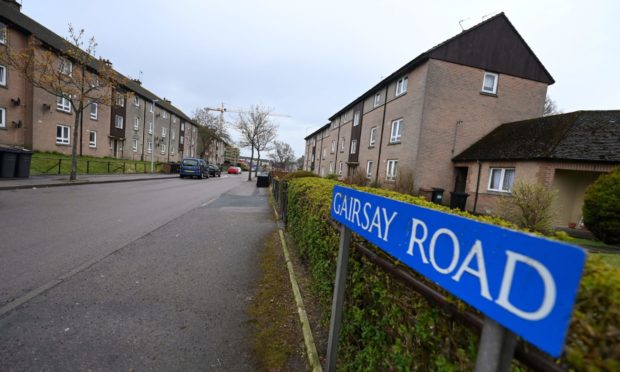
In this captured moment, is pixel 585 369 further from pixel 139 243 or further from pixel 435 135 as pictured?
pixel 435 135

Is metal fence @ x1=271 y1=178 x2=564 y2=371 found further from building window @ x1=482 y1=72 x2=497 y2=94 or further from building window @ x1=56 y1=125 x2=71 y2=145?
building window @ x1=56 y1=125 x2=71 y2=145

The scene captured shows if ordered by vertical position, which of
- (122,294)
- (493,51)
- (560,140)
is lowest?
(122,294)

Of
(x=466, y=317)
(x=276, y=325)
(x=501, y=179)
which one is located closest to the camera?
(x=466, y=317)

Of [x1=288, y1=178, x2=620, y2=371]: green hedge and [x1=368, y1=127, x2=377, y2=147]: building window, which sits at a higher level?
[x1=368, y1=127, x2=377, y2=147]: building window

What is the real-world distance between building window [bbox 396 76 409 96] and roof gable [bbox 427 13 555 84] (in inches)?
114

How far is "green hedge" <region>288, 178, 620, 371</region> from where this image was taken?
86cm

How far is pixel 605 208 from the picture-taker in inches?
343

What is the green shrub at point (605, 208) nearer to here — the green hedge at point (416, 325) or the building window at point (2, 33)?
the green hedge at point (416, 325)

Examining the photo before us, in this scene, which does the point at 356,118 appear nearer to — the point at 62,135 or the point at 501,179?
the point at 501,179

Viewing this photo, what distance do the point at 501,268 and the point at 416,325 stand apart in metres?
0.84

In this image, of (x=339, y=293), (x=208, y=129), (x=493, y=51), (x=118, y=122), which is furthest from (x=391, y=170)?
(x=208, y=129)

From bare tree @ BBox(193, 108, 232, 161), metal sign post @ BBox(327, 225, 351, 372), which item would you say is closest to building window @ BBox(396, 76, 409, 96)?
metal sign post @ BBox(327, 225, 351, 372)

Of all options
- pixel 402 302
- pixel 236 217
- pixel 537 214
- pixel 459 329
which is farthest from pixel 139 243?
pixel 537 214

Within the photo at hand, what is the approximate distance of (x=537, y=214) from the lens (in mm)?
8375
